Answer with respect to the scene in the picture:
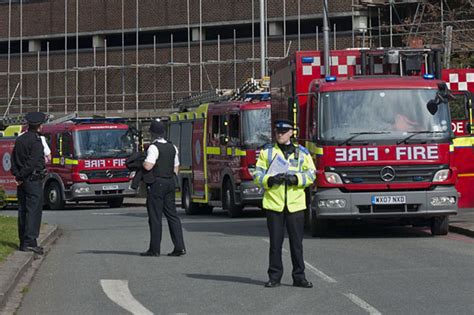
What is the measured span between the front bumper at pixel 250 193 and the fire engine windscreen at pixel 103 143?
10867 mm

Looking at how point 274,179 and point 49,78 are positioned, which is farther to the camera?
point 49,78

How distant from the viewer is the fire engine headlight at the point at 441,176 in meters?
17.5

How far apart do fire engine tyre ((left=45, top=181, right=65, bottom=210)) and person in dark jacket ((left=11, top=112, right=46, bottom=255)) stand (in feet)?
65.6

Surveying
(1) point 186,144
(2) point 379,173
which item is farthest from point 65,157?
(2) point 379,173

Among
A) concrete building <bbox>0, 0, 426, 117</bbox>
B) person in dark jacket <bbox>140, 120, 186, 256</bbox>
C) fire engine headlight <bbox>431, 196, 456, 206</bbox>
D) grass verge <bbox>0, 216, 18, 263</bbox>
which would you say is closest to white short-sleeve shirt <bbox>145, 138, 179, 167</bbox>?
person in dark jacket <bbox>140, 120, 186, 256</bbox>

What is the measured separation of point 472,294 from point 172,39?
139 feet

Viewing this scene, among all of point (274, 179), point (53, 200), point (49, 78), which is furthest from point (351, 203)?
point (49, 78)

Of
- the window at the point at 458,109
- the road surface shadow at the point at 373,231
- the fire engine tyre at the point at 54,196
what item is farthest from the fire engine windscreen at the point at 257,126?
the fire engine tyre at the point at 54,196

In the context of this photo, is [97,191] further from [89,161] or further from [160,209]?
[160,209]

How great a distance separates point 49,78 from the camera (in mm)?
54531

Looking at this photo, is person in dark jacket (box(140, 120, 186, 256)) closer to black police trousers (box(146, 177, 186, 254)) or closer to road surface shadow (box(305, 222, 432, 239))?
black police trousers (box(146, 177, 186, 254))

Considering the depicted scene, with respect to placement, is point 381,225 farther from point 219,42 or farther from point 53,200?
point 219,42

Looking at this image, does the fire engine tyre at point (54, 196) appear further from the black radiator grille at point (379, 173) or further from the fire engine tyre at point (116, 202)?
the black radiator grille at point (379, 173)

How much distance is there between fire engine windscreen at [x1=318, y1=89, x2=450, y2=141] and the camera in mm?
17406
